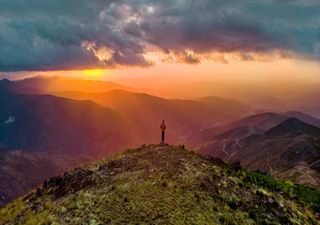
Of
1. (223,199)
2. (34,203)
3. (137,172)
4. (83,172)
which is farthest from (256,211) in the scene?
(34,203)

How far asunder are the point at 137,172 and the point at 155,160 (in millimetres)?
3274

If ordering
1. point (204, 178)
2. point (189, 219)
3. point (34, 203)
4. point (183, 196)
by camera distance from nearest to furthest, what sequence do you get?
point (189, 219) → point (183, 196) → point (204, 178) → point (34, 203)

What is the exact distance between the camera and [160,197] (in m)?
29.8

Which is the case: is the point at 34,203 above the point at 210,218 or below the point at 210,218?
below

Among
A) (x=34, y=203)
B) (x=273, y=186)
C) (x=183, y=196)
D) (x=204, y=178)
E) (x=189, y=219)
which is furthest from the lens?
(x=273, y=186)

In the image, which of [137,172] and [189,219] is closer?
[189,219]

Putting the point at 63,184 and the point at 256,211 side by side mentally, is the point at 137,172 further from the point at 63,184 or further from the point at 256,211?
the point at 256,211

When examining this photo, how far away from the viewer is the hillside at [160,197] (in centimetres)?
2819

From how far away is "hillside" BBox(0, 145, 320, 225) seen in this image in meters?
28.2

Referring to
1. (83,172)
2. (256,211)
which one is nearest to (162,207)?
(256,211)

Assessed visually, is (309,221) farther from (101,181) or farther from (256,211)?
(101,181)

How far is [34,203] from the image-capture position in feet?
122

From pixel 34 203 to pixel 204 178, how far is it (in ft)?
47.9

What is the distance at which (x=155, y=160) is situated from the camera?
38469mm
